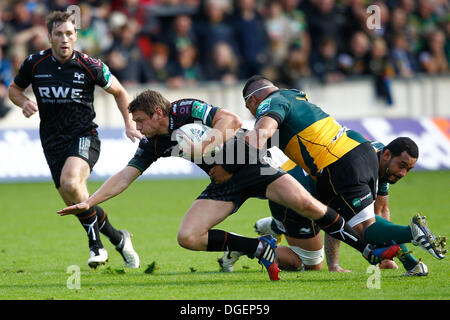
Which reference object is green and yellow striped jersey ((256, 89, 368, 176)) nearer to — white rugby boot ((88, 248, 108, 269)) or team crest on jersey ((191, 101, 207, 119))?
team crest on jersey ((191, 101, 207, 119))

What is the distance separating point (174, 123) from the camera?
22.5 ft

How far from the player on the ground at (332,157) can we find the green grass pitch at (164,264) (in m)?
0.57

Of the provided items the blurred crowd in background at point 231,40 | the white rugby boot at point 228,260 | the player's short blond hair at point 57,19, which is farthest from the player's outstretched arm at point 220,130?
the blurred crowd in background at point 231,40

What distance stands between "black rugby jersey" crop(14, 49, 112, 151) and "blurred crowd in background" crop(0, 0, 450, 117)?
9189 millimetres

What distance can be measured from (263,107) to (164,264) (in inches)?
88.7

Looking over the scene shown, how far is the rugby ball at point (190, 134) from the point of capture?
654 centimetres

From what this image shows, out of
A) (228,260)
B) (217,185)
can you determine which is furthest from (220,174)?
(228,260)

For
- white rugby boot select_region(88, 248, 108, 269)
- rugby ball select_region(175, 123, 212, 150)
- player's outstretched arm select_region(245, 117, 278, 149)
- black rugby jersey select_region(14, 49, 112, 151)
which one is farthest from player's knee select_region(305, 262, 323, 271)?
black rugby jersey select_region(14, 49, 112, 151)

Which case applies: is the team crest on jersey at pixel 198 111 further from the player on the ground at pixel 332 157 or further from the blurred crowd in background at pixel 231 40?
the blurred crowd in background at pixel 231 40

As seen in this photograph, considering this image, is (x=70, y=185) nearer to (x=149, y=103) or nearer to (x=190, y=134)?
(x=149, y=103)

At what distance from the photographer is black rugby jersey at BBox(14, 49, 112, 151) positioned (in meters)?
8.35
